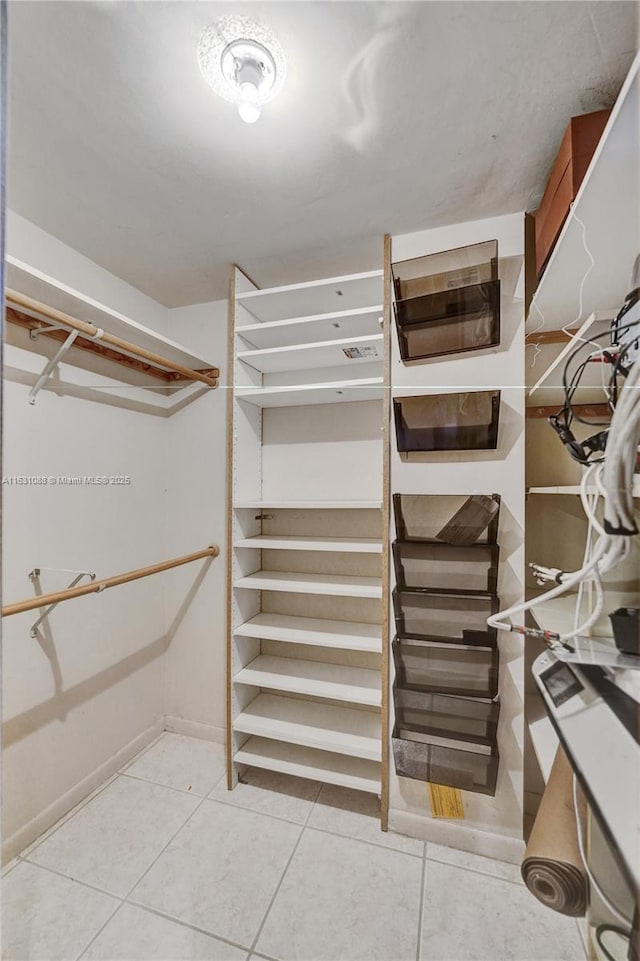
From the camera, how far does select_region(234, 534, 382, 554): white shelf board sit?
4.30ft

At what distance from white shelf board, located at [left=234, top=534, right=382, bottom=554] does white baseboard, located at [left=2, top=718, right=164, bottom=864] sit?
0.99m

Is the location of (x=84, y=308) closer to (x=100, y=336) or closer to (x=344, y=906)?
(x=100, y=336)

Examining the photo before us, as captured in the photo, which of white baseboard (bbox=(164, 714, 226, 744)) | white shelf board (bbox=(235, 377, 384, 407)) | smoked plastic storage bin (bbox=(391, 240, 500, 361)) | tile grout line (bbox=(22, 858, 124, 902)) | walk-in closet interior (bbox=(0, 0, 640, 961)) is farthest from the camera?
white baseboard (bbox=(164, 714, 226, 744))

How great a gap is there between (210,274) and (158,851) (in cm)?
206

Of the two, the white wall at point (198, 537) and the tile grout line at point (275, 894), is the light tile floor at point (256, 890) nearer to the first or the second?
the tile grout line at point (275, 894)

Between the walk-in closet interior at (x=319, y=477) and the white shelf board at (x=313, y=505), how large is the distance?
0.02 metres

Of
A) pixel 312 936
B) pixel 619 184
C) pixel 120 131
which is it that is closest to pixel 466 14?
pixel 619 184

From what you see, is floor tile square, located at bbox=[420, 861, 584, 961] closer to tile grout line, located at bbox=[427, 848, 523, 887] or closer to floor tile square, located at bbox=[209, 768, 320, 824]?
tile grout line, located at bbox=[427, 848, 523, 887]

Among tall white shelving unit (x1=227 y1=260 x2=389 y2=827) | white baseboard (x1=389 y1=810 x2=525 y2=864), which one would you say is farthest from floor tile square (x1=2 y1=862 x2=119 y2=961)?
white baseboard (x1=389 y1=810 x2=525 y2=864)

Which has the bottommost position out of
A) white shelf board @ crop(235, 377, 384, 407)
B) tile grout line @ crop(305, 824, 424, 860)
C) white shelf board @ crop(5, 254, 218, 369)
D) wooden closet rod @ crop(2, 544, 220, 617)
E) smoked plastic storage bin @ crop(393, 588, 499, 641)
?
tile grout line @ crop(305, 824, 424, 860)

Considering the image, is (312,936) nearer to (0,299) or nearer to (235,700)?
(235,700)

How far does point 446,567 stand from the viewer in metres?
1.15

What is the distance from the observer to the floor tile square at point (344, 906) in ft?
3.05

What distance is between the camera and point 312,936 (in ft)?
3.14
